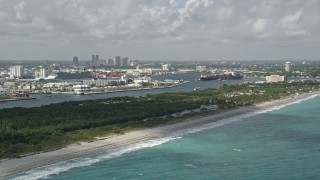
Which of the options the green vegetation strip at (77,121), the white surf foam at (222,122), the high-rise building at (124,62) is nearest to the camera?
the green vegetation strip at (77,121)

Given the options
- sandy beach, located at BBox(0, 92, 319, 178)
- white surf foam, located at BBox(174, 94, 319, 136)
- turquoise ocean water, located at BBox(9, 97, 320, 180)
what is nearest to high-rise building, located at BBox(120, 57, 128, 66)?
white surf foam, located at BBox(174, 94, 319, 136)

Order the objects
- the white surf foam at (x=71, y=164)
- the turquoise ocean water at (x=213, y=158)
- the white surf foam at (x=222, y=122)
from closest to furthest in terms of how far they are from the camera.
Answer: the white surf foam at (x=71, y=164)
the turquoise ocean water at (x=213, y=158)
the white surf foam at (x=222, y=122)

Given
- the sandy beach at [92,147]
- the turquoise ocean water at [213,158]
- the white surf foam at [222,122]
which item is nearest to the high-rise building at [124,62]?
the white surf foam at [222,122]

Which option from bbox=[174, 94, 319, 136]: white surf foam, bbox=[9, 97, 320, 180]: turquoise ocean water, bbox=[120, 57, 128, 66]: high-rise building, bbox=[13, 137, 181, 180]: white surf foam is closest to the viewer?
bbox=[13, 137, 181, 180]: white surf foam

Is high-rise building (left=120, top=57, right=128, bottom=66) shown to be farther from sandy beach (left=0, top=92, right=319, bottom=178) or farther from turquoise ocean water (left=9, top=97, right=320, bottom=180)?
turquoise ocean water (left=9, top=97, right=320, bottom=180)

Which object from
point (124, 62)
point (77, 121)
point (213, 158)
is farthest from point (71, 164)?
point (124, 62)

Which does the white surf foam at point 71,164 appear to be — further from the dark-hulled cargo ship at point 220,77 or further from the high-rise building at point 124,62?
the high-rise building at point 124,62

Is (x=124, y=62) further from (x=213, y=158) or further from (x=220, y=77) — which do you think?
(x=213, y=158)

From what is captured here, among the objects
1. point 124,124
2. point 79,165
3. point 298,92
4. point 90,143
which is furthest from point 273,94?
point 79,165
